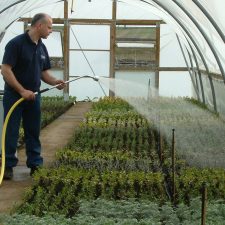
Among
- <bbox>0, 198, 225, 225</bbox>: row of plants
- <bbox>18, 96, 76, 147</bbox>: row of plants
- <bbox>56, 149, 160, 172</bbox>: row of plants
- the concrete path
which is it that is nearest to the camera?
<bbox>0, 198, 225, 225</bbox>: row of plants

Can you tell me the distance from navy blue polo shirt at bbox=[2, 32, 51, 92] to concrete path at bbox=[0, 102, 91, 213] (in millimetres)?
1024

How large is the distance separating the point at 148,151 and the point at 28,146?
7.33 feet

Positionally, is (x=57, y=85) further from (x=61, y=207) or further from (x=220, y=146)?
(x=220, y=146)

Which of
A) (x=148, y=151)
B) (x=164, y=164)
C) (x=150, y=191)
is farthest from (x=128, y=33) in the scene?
(x=150, y=191)

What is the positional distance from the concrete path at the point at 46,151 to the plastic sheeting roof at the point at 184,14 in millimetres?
2582

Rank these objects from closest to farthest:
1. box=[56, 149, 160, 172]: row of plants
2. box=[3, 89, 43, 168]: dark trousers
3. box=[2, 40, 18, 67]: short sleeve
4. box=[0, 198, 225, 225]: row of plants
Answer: box=[0, 198, 225, 225]: row of plants, box=[2, 40, 18, 67]: short sleeve, box=[3, 89, 43, 168]: dark trousers, box=[56, 149, 160, 172]: row of plants

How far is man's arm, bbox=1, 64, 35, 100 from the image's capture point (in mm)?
5977

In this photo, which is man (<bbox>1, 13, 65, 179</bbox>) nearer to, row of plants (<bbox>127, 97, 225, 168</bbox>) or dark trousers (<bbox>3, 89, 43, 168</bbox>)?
dark trousers (<bbox>3, 89, 43, 168</bbox>)

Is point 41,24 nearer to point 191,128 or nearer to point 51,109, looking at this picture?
point 191,128

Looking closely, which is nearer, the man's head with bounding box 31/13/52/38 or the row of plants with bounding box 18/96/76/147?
the man's head with bounding box 31/13/52/38

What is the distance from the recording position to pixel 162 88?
59.8 ft

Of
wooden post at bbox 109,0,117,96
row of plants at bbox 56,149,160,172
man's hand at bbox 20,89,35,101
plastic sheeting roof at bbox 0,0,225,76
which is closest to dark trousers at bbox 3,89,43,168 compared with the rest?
man's hand at bbox 20,89,35,101

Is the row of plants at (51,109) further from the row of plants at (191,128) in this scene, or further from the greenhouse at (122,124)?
the row of plants at (191,128)

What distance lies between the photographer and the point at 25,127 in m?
6.49
